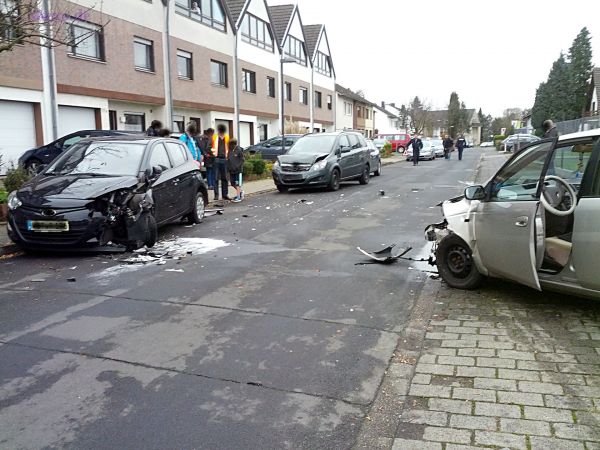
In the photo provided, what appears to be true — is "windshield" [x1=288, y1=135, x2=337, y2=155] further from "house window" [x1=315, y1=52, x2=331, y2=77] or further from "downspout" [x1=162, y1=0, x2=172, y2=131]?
"house window" [x1=315, y1=52, x2=331, y2=77]

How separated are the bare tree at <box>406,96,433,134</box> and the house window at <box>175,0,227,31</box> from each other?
63403mm

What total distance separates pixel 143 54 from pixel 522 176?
21805 mm

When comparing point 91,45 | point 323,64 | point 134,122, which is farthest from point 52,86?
point 323,64

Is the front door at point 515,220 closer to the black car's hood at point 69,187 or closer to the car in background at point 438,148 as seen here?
the black car's hood at point 69,187

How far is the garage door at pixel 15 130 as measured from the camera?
17.6 meters

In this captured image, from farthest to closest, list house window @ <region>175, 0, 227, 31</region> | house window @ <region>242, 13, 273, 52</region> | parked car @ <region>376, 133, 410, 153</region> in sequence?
parked car @ <region>376, 133, 410, 153</region>, house window @ <region>242, 13, 273, 52</region>, house window @ <region>175, 0, 227, 31</region>

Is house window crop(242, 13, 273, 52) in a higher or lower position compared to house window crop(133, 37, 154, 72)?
higher

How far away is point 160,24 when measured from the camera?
978 inches

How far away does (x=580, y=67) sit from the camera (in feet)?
193

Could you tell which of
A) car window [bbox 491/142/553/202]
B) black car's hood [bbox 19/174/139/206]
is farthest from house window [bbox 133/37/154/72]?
car window [bbox 491/142/553/202]

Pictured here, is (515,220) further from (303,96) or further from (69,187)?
(303,96)

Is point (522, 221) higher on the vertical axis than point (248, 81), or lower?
lower

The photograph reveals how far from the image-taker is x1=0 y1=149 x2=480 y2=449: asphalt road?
10.6 feet

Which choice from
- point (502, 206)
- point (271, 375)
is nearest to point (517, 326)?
point (502, 206)
